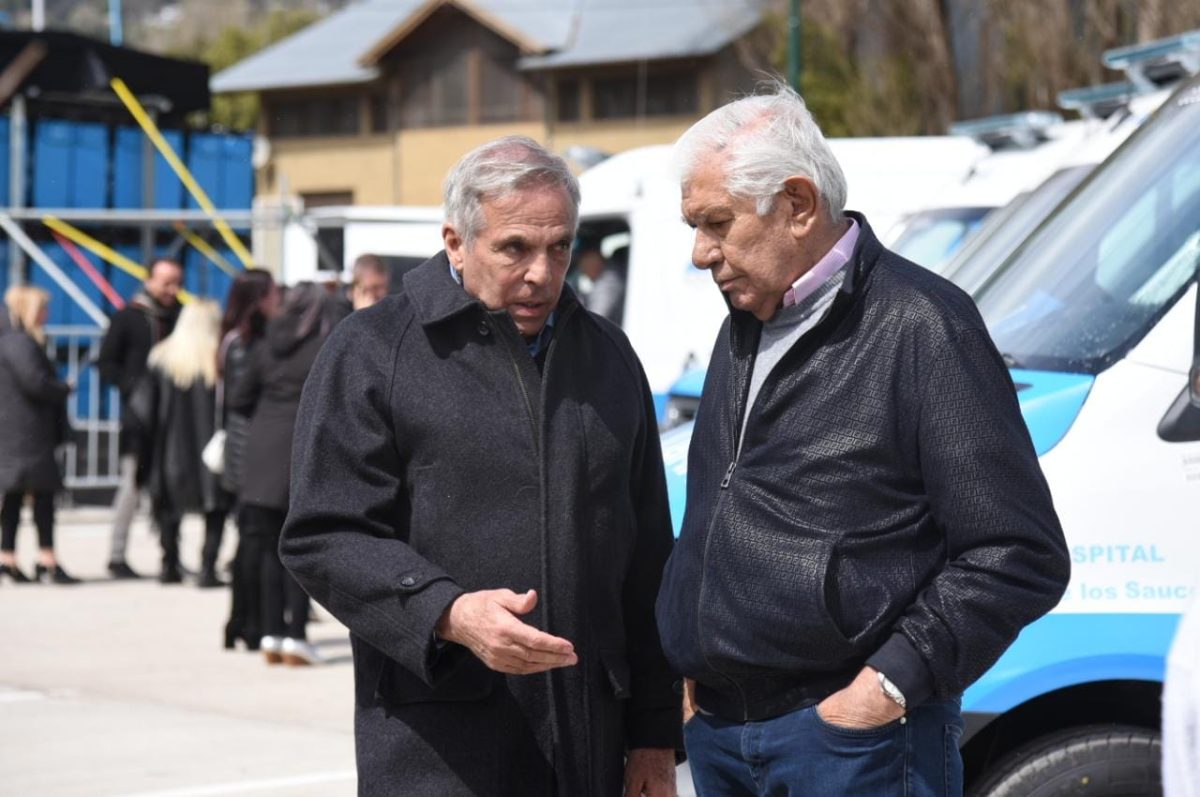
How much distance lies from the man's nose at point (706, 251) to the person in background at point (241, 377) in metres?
6.91

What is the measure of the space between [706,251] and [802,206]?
17 cm

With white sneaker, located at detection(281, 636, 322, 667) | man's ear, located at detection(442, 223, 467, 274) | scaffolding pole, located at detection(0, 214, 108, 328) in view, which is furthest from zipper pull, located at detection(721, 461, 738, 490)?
scaffolding pole, located at detection(0, 214, 108, 328)

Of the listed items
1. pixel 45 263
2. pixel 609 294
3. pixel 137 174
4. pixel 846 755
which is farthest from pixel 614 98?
pixel 846 755

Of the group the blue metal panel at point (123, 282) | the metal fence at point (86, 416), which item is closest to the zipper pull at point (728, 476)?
the metal fence at point (86, 416)

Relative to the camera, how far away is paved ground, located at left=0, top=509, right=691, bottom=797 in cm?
721

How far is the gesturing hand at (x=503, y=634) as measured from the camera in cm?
319

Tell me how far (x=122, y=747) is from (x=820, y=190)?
5.38 m

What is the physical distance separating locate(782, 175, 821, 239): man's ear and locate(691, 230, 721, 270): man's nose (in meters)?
0.13

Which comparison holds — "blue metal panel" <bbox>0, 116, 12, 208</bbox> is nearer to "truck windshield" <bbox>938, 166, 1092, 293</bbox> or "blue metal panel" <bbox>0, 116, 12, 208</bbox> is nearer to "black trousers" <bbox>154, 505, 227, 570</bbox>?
"black trousers" <bbox>154, 505, 227, 570</bbox>

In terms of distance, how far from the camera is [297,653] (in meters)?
9.61

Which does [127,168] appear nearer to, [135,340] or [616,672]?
[135,340]

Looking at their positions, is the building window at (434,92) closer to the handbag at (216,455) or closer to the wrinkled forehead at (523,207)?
the handbag at (216,455)

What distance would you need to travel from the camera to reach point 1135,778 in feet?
14.1

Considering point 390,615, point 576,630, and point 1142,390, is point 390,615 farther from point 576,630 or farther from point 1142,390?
point 1142,390
